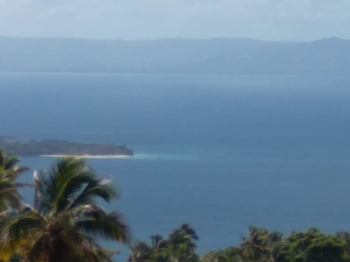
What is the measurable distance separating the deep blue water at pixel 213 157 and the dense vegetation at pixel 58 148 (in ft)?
7.68

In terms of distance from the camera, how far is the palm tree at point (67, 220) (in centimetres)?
820

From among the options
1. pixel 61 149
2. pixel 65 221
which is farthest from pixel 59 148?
pixel 65 221

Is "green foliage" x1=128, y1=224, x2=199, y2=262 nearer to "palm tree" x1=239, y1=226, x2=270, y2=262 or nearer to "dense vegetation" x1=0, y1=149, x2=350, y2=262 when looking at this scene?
"palm tree" x1=239, y1=226, x2=270, y2=262

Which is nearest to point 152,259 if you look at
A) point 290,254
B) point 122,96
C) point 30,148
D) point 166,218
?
point 290,254

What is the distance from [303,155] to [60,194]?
296 ft

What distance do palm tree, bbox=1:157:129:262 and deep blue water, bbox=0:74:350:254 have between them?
107cm

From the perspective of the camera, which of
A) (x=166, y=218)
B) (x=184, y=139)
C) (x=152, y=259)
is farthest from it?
(x=184, y=139)

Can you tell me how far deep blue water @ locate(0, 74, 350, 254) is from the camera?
197 feet

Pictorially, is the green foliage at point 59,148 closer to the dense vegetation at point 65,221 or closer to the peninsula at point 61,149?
the peninsula at point 61,149

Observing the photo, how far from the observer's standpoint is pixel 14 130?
11425 cm

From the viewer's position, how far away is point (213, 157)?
307 feet

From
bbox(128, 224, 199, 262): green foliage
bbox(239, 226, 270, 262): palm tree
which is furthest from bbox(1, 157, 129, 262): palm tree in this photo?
bbox(239, 226, 270, 262): palm tree

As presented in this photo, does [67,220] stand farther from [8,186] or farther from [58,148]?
[58,148]

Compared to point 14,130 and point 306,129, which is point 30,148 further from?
point 306,129
